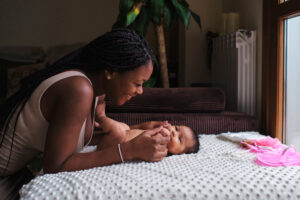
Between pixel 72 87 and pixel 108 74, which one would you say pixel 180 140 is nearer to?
pixel 108 74

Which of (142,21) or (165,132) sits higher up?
(142,21)

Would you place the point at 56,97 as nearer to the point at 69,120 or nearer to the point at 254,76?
the point at 69,120

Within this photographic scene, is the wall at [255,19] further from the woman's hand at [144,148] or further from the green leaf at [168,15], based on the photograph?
the woman's hand at [144,148]

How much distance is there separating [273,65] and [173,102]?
2.35 feet

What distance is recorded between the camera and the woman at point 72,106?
0.86m

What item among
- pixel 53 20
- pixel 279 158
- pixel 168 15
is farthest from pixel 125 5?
pixel 53 20

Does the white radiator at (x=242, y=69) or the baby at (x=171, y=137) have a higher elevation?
the white radiator at (x=242, y=69)

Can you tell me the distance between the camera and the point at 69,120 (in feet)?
2.79

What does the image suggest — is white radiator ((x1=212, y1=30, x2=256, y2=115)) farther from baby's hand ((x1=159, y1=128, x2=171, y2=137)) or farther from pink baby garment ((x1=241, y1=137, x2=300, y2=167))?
baby's hand ((x1=159, y1=128, x2=171, y2=137))

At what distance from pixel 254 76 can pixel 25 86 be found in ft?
5.62

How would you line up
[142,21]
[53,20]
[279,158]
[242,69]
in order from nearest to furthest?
[279,158] → [242,69] → [142,21] → [53,20]

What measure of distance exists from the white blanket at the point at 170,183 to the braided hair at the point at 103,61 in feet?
0.90

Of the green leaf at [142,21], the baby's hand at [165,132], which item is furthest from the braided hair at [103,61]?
the green leaf at [142,21]

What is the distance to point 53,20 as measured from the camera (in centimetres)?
363
